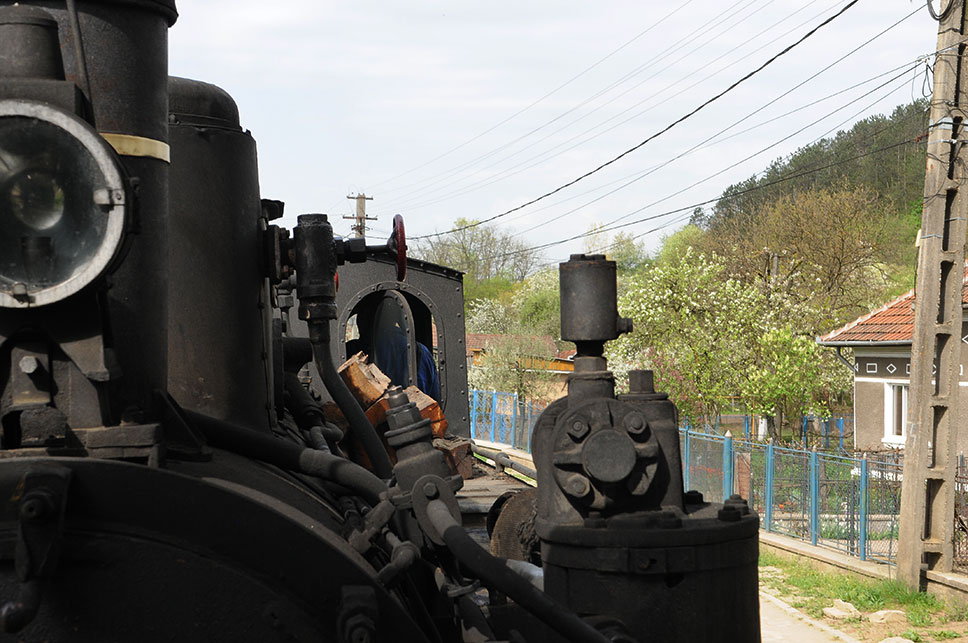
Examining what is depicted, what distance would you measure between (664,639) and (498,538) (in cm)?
133

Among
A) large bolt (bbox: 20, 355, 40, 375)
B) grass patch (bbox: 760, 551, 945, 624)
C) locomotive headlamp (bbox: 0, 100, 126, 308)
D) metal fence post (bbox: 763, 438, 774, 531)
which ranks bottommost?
grass patch (bbox: 760, 551, 945, 624)

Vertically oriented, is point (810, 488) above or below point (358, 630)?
below

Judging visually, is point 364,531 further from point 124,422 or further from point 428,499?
point 124,422

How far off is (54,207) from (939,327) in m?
12.1

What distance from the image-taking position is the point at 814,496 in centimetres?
1473

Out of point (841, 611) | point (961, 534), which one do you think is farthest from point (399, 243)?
point (961, 534)

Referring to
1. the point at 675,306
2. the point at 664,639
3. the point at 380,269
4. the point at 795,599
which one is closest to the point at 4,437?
the point at 664,639

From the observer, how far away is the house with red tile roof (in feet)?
70.5

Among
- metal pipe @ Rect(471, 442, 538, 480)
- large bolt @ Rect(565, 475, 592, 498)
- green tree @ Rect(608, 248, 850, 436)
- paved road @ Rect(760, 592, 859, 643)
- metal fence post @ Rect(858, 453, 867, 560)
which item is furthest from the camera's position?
green tree @ Rect(608, 248, 850, 436)

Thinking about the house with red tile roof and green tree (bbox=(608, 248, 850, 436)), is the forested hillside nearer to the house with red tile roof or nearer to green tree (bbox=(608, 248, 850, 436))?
green tree (bbox=(608, 248, 850, 436))

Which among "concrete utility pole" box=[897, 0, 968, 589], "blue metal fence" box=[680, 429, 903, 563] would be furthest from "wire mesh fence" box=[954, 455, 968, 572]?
"blue metal fence" box=[680, 429, 903, 563]

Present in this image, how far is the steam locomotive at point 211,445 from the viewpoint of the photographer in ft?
5.41

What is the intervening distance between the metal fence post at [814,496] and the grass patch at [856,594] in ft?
3.08

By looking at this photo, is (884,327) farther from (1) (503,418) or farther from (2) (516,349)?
(2) (516,349)
